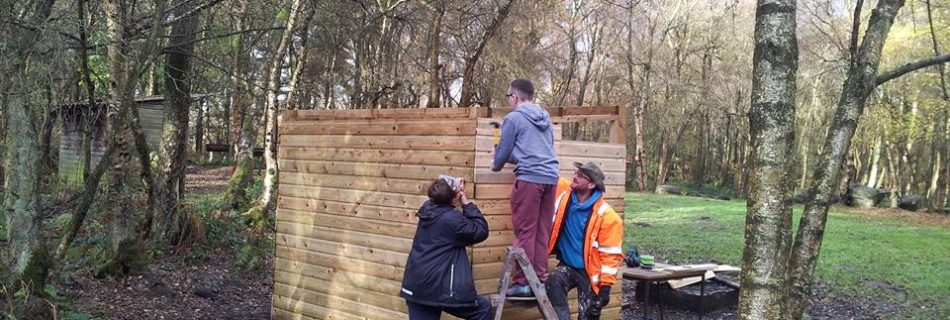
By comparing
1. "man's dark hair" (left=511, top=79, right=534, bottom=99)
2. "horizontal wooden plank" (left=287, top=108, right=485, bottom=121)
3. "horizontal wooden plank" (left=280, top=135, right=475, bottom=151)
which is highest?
"man's dark hair" (left=511, top=79, right=534, bottom=99)

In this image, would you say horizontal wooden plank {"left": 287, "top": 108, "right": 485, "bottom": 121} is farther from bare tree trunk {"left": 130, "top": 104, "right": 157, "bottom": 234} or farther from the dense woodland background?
bare tree trunk {"left": 130, "top": 104, "right": 157, "bottom": 234}

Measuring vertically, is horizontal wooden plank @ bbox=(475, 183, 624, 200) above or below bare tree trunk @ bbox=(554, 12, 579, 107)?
below

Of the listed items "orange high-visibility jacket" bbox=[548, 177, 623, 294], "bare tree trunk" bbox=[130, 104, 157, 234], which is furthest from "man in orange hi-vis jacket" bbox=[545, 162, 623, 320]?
"bare tree trunk" bbox=[130, 104, 157, 234]

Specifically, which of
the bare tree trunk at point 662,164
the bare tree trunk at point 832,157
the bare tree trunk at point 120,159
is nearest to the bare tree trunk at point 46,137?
the bare tree trunk at point 120,159

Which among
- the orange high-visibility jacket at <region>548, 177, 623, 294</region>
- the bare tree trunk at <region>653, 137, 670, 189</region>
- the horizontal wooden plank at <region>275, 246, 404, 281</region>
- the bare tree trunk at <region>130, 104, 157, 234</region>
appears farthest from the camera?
the bare tree trunk at <region>653, 137, 670, 189</region>

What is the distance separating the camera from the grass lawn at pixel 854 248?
1139cm

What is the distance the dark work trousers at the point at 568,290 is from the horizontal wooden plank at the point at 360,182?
0.93m

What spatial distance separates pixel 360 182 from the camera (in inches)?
274

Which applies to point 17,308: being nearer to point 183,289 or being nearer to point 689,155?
point 183,289

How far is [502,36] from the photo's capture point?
872 inches

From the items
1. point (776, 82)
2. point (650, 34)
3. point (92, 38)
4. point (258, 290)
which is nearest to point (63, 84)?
point (92, 38)

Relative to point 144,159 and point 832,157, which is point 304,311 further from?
point 832,157

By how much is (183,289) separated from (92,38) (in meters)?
3.65

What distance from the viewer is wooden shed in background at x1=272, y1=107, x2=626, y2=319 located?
6.01 m
